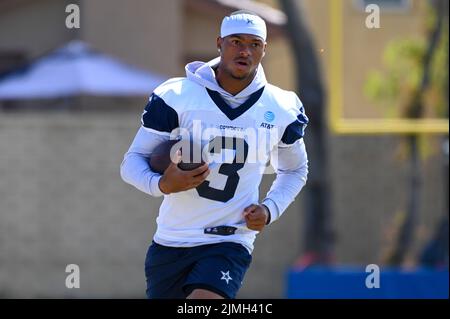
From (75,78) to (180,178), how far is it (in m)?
7.71

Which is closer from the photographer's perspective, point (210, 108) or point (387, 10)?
point (210, 108)

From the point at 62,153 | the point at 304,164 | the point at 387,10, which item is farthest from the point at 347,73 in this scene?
the point at 304,164

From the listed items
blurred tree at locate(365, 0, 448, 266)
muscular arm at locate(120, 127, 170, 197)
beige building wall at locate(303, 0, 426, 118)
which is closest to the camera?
muscular arm at locate(120, 127, 170, 197)

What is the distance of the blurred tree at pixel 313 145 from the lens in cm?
1164

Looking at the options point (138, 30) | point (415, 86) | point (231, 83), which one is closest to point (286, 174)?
point (231, 83)

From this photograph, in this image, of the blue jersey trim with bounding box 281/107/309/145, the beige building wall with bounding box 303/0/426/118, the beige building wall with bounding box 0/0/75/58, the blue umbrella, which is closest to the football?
the blue jersey trim with bounding box 281/107/309/145

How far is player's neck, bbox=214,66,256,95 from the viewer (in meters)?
5.11

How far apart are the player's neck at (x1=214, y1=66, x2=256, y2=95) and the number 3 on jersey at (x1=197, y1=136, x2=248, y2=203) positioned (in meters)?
0.22

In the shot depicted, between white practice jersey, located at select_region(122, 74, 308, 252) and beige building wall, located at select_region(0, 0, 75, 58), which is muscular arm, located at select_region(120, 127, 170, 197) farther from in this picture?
beige building wall, located at select_region(0, 0, 75, 58)

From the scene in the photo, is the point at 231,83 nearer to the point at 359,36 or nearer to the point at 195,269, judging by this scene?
the point at 195,269

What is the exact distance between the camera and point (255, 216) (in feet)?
16.6

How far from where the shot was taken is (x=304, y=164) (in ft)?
17.9

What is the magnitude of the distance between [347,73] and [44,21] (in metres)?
4.45

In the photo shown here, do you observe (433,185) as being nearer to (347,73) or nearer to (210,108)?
(347,73)
